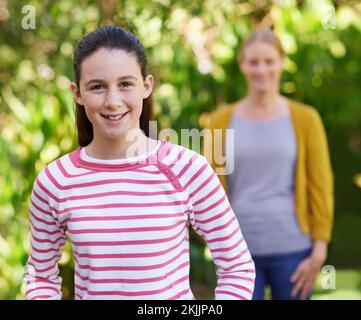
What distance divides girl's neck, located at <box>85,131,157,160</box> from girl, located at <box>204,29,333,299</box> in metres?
0.93

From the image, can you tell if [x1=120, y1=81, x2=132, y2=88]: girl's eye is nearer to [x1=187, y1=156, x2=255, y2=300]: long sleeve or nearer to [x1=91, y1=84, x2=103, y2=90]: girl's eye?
[x1=91, y1=84, x2=103, y2=90]: girl's eye

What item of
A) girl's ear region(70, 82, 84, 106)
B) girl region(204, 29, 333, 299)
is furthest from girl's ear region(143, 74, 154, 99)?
girl region(204, 29, 333, 299)

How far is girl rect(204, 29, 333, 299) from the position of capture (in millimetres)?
2385

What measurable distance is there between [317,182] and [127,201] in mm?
1243

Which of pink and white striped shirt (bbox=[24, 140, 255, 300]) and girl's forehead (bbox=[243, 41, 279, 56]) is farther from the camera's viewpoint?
girl's forehead (bbox=[243, 41, 279, 56])

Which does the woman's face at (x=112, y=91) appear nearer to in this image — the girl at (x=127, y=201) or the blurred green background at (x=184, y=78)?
the girl at (x=127, y=201)

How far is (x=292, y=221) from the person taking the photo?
2.46 meters

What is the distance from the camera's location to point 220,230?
1.45 meters
